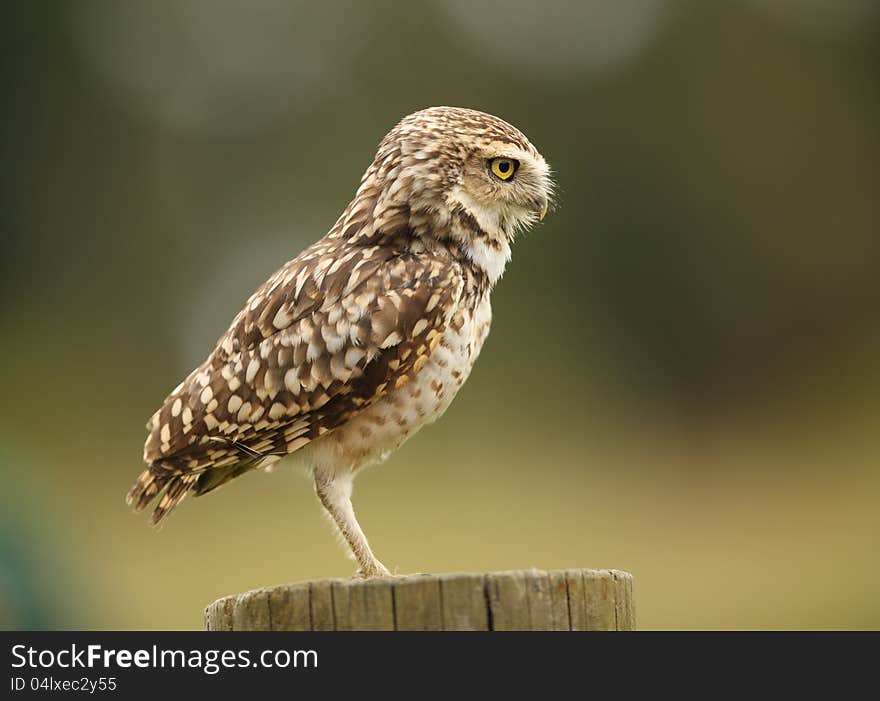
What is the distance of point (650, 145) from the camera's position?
17.3m

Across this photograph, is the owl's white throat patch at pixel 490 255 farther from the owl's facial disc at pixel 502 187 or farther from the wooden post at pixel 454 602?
the wooden post at pixel 454 602

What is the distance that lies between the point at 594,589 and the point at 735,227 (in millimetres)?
13484

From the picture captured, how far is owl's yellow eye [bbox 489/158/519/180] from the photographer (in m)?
4.74

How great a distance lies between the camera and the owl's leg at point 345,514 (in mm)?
4562

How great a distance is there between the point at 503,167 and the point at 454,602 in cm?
212

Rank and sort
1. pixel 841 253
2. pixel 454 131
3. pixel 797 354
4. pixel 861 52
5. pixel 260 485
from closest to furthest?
pixel 454 131 → pixel 260 485 → pixel 797 354 → pixel 841 253 → pixel 861 52

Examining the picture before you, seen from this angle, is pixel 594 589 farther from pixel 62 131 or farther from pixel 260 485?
pixel 62 131

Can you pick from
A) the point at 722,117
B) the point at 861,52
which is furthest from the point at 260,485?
the point at 861,52

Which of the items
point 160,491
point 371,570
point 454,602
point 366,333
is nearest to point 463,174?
point 366,333

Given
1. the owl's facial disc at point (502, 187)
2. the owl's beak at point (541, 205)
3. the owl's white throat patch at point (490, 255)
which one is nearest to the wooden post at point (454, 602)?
the owl's white throat patch at point (490, 255)

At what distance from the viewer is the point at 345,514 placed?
4.64m

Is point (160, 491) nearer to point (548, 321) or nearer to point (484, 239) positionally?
point (484, 239)

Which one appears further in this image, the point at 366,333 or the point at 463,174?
the point at 463,174
